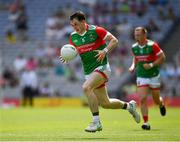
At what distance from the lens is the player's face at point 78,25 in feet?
52.4

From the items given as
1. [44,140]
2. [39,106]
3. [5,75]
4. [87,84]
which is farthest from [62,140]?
[5,75]

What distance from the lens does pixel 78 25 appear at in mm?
16047

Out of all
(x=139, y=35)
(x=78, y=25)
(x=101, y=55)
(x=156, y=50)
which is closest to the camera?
(x=101, y=55)

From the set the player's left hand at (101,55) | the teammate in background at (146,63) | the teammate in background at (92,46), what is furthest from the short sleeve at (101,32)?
the teammate in background at (146,63)

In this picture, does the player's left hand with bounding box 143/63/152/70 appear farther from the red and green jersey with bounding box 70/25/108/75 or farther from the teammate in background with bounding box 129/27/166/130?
the red and green jersey with bounding box 70/25/108/75

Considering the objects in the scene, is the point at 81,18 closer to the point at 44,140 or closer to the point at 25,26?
the point at 44,140

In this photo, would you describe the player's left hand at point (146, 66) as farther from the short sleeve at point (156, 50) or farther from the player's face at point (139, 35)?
the player's face at point (139, 35)

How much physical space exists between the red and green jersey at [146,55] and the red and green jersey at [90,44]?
3313mm

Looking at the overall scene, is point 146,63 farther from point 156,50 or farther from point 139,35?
point 139,35

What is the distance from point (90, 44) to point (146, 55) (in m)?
3.59

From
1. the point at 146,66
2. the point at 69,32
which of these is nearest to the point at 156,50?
the point at 146,66

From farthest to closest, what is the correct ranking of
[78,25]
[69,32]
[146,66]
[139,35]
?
1. [69,32]
2. [146,66]
3. [139,35]
4. [78,25]

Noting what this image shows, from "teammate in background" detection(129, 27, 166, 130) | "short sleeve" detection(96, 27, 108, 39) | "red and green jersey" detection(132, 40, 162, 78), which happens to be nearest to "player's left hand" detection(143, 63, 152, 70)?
"teammate in background" detection(129, 27, 166, 130)

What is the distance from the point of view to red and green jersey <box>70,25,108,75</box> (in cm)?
1623
